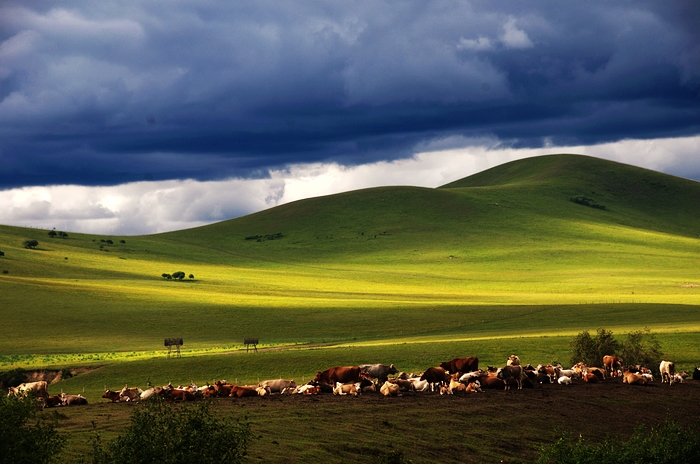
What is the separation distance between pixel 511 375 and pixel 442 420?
289 inches

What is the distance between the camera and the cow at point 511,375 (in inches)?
1385

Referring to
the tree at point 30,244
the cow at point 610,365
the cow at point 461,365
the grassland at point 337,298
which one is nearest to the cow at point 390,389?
the cow at point 461,365

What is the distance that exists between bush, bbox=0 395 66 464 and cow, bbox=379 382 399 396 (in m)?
15.9

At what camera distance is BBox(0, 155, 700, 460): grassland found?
49.3m

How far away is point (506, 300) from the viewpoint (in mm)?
95688

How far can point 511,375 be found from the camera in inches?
1390

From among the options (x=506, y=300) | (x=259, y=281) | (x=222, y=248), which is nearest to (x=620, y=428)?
(x=506, y=300)

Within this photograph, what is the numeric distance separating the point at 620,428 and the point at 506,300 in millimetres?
64500

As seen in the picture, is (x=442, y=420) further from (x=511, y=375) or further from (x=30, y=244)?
(x=30, y=244)

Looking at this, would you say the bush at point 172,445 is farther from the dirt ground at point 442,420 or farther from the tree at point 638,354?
the tree at point 638,354

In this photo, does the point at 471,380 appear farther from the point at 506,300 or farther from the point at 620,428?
the point at 506,300

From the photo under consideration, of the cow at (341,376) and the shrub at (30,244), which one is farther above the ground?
the shrub at (30,244)

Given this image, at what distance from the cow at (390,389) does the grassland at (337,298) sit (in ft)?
36.1

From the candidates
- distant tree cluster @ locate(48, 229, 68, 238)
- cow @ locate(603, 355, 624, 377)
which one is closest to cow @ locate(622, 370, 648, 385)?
cow @ locate(603, 355, 624, 377)
